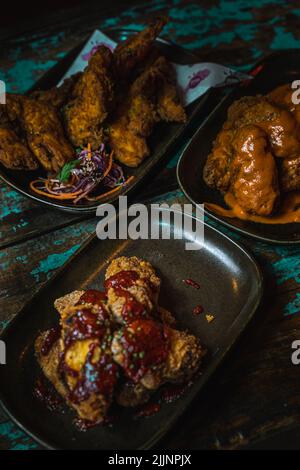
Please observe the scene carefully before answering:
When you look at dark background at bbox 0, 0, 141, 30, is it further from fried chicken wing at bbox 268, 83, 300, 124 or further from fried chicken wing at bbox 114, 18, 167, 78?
fried chicken wing at bbox 268, 83, 300, 124

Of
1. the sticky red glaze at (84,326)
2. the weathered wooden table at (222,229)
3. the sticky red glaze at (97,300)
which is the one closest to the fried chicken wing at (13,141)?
the weathered wooden table at (222,229)

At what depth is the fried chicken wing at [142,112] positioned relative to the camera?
4.21 m

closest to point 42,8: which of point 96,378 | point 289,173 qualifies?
point 289,173

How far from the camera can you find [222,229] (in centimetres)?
397

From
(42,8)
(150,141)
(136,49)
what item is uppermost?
(42,8)

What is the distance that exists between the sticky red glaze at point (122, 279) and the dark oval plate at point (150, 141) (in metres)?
0.77

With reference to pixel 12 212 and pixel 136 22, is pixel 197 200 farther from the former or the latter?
pixel 136 22

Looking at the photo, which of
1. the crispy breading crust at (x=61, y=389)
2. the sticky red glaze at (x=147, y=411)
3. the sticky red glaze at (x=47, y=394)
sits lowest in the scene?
the sticky red glaze at (x=47, y=394)

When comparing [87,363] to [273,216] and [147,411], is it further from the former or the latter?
[273,216]

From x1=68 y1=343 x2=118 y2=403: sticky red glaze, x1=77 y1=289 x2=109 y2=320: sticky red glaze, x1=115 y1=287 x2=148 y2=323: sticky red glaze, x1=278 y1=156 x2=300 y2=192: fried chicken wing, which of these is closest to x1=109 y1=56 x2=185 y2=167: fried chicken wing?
x1=278 y1=156 x2=300 y2=192: fried chicken wing

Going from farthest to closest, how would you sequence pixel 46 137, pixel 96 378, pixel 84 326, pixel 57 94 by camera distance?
pixel 57 94, pixel 46 137, pixel 84 326, pixel 96 378

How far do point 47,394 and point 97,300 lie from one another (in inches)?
26.4

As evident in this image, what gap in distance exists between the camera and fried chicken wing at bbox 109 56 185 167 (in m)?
4.21

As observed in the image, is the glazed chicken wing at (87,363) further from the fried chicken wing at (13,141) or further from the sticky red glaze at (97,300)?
the fried chicken wing at (13,141)
